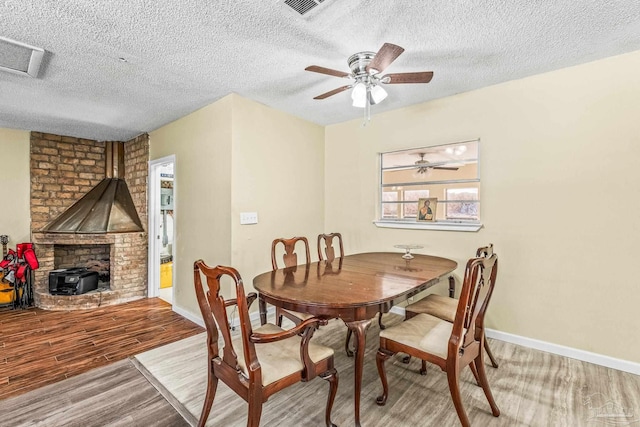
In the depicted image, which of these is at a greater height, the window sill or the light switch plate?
the light switch plate

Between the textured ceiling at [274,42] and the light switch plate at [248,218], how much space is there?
1200 mm

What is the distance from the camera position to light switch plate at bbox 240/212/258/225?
3148 mm

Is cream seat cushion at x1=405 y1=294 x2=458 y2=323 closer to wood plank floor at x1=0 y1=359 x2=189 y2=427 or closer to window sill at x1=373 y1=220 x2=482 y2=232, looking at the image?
window sill at x1=373 y1=220 x2=482 y2=232

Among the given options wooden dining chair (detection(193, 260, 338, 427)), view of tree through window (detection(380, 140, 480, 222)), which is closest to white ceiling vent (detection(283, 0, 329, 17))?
wooden dining chair (detection(193, 260, 338, 427))

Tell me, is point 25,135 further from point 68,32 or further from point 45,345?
point 68,32

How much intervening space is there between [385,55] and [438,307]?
1799 mm

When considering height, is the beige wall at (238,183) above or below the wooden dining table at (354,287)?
above

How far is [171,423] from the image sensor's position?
1795 mm

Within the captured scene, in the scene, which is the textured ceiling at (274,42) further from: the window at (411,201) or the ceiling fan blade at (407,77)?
the window at (411,201)

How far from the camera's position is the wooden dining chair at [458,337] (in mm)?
1580

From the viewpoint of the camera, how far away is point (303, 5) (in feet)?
5.60

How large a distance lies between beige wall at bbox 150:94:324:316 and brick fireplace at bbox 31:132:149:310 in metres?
1.02

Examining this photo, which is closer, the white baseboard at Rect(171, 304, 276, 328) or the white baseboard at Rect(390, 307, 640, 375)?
the white baseboard at Rect(390, 307, 640, 375)

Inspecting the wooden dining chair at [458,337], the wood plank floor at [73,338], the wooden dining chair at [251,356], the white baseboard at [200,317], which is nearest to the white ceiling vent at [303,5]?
the wooden dining chair at [251,356]
